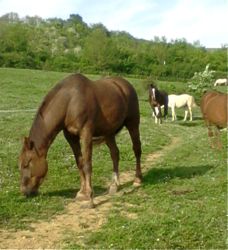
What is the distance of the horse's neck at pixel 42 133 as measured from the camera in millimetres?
8751

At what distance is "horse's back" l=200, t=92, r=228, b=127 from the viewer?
1391 cm

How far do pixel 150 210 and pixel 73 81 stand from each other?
285cm

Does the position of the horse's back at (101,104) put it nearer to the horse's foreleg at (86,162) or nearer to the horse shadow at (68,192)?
the horse's foreleg at (86,162)

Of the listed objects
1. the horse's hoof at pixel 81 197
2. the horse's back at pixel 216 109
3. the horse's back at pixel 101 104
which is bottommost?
the horse's hoof at pixel 81 197

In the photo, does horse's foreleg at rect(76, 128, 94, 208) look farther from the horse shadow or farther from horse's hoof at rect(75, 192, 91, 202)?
the horse shadow

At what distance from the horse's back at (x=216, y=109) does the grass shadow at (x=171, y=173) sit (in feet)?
7.58

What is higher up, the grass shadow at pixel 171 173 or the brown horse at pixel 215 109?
the brown horse at pixel 215 109

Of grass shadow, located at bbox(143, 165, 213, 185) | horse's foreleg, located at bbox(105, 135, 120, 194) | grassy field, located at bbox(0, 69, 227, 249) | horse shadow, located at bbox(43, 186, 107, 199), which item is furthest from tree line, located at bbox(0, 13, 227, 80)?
horse shadow, located at bbox(43, 186, 107, 199)

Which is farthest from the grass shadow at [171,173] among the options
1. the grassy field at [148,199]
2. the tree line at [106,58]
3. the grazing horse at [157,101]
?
the tree line at [106,58]

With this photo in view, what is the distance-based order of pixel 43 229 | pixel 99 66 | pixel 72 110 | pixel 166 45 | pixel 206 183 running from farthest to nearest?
pixel 166 45
pixel 99 66
pixel 206 183
pixel 72 110
pixel 43 229

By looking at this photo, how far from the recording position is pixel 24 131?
1848cm

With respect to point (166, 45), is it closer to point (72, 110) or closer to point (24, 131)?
point (24, 131)

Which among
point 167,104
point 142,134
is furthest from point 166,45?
point 142,134

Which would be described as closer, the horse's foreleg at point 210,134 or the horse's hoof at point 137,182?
the horse's hoof at point 137,182
